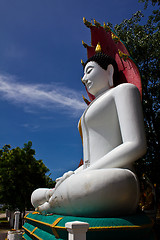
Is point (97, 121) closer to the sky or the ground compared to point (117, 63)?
closer to the ground

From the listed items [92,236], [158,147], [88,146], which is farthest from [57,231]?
[158,147]

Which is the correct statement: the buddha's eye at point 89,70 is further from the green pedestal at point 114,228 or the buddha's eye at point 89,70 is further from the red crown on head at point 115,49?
the green pedestal at point 114,228

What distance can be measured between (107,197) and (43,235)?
1.33 meters

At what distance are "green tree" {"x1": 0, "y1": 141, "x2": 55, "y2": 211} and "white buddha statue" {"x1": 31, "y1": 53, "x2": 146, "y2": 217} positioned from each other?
8231 mm

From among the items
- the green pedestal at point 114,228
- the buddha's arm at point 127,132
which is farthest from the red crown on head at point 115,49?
the green pedestal at point 114,228

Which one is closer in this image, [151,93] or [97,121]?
[97,121]

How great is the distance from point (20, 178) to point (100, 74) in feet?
32.3

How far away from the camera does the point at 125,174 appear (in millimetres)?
2881

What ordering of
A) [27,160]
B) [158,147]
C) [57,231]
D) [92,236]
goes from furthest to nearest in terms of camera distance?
1. [27,160]
2. [158,147]
3. [57,231]
4. [92,236]

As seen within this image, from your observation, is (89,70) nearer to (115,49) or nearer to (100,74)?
(100,74)

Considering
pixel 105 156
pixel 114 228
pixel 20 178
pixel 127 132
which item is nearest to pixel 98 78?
pixel 127 132

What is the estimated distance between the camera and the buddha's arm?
3141mm

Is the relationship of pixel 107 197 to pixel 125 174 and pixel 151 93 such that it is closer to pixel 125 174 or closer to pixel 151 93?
pixel 125 174

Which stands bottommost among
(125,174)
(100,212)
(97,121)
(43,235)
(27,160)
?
(43,235)
